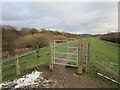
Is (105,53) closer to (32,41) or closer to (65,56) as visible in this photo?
(65,56)

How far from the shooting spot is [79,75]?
3617mm

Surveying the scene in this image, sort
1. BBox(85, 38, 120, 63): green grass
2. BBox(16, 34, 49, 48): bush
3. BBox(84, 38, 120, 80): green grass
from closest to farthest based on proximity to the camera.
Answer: BBox(84, 38, 120, 80): green grass → BBox(85, 38, 120, 63): green grass → BBox(16, 34, 49, 48): bush

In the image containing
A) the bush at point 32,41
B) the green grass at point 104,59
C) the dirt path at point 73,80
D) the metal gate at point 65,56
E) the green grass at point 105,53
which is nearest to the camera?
the dirt path at point 73,80

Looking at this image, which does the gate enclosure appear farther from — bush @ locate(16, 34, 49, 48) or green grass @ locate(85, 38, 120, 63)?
bush @ locate(16, 34, 49, 48)

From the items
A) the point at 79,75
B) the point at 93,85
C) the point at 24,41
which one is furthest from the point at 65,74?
the point at 24,41

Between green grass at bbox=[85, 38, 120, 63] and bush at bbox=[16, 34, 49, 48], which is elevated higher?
bush at bbox=[16, 34, 49, 48]

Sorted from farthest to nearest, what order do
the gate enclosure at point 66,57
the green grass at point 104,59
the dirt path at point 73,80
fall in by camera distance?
the green grass at point 104,59 < the gate enclosure at point 66,57 < the dirt path at point 73,80

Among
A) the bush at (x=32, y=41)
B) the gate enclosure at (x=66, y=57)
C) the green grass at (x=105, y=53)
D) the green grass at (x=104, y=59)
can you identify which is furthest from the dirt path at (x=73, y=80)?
the bush at (x=32, y=41)

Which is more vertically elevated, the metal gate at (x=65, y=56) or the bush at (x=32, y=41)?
the bush at (x=32, y=41)

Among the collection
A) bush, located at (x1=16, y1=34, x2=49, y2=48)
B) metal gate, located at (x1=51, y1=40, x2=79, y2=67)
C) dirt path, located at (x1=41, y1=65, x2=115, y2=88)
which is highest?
bush, located at (x1=16, y1=34, x2=49, y2=48)

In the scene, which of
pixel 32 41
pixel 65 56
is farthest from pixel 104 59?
pixel 32 41

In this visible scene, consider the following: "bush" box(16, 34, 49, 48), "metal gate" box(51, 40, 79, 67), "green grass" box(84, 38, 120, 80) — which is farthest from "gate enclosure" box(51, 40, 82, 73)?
"bush" box(16, 34, 49, 48)

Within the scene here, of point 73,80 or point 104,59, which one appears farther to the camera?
point 104,59

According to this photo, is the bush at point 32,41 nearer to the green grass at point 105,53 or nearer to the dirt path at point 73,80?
the green grass at point 105,53
